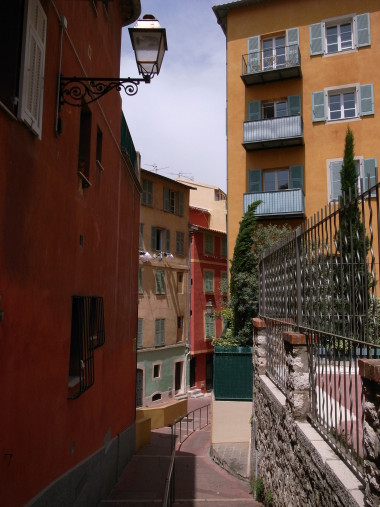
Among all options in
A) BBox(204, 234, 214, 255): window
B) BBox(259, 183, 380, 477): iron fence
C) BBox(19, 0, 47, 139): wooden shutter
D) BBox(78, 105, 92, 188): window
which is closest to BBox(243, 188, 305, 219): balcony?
BBox(78, 105, 92, 188): window

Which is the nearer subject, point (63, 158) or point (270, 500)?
point (63, 158)

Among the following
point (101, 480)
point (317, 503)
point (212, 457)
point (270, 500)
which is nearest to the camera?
point (317, 503)

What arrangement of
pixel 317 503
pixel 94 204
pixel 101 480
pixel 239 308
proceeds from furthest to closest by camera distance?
1. pixel 239 308
2. pixel 101 480
3. pixel 94 204
4. pixel 317 503

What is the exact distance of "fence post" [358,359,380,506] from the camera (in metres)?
2.67

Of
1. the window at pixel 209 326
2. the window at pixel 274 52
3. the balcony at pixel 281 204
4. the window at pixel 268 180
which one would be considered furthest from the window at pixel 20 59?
the window at pixel 209 326

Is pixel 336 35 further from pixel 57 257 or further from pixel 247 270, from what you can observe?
pixel 57 257

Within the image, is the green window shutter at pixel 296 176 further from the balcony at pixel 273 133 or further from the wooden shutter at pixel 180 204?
the wooden shutter at pixel 180 204

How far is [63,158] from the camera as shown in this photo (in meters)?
5.84

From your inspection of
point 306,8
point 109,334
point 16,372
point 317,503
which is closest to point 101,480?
point 109,334

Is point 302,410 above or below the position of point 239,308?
below

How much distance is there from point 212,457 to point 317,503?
1064 centimetres

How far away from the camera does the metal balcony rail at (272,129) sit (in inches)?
725

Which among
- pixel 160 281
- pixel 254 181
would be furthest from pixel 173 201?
pixel 254 181

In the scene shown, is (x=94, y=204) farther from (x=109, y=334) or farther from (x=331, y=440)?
(x=331, y=440)
